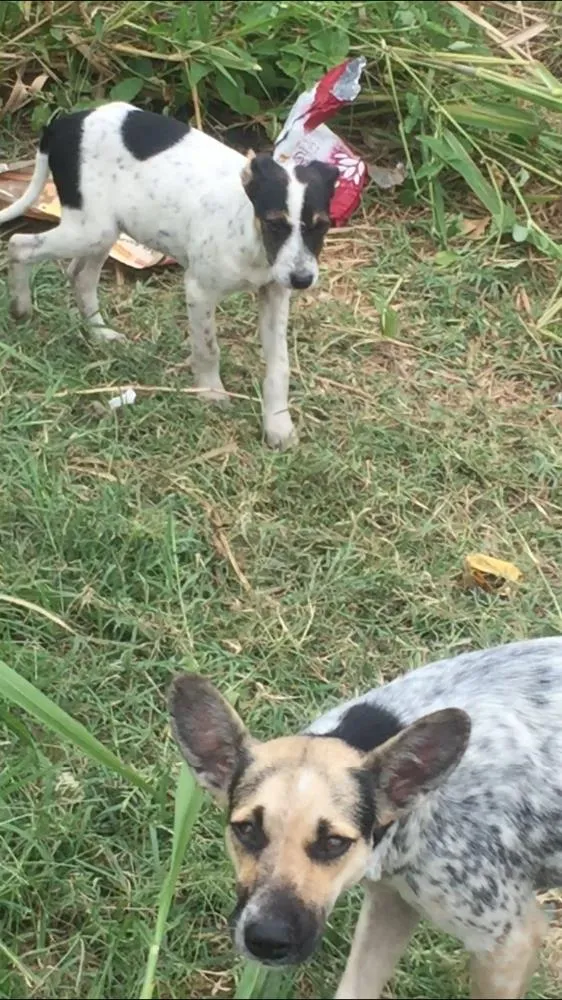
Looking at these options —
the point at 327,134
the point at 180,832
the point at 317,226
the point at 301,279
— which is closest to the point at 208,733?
the point at 180,832

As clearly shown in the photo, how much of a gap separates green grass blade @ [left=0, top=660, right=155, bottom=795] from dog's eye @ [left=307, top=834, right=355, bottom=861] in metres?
0.56

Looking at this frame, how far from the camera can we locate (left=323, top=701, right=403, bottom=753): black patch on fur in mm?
2867

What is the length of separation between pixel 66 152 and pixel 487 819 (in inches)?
127

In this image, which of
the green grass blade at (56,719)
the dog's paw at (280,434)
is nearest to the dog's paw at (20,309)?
the dog's paw at (280,434)

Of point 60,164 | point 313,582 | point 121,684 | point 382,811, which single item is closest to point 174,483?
point 313,582

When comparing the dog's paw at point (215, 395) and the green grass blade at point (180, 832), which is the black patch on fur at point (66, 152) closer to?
the dog's paw at point (215, 395)

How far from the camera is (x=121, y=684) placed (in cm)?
397

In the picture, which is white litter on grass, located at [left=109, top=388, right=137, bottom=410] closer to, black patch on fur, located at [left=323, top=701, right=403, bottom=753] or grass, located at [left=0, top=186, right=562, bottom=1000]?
grass, located at [left=0, top=186, right=562, bottom=1000]

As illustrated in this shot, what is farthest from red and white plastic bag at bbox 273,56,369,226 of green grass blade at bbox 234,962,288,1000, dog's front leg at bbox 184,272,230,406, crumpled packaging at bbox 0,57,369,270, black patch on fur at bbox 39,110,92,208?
green grass blade at bbox 234,962,288,1000

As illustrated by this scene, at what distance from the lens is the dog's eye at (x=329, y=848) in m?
2.49

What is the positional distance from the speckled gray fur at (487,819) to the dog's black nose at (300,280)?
6.20 feet

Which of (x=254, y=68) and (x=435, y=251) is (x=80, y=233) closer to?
(x=254, y=68)

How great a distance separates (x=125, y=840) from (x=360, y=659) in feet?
3.56

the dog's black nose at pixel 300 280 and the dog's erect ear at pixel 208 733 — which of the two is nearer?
the dog's erect ear at pixel 208 733
